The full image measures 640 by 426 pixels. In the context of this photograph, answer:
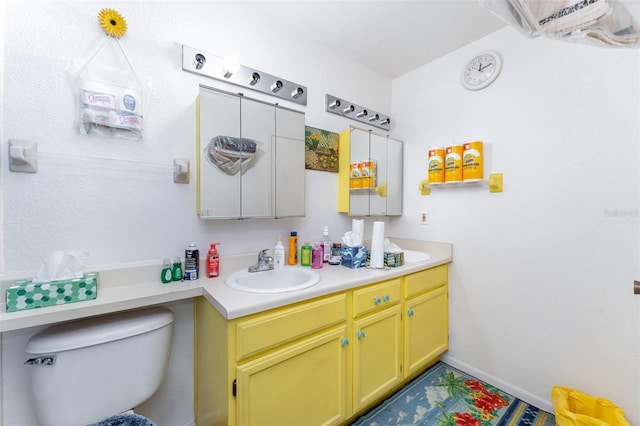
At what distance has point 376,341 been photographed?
1415 mm

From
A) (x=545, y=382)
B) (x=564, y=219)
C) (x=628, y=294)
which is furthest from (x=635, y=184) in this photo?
(x=545, y=382)

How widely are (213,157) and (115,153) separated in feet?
1.39

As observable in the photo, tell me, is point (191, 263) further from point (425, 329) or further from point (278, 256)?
point (425, 329)

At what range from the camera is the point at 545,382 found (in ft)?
4.93

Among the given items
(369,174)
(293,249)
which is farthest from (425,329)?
(369,174)

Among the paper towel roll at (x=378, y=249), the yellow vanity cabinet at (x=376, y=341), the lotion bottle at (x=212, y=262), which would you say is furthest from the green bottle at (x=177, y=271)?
the paper towel roll at (x=378, y=249)

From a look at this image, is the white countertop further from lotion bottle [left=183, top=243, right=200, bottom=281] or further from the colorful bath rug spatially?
the colorful bath rug

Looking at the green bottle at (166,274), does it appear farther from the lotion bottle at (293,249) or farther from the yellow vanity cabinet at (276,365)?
the lotion bottle at (293,249)

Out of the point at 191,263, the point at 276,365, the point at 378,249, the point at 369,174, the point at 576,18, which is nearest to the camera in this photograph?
the point at 576,18

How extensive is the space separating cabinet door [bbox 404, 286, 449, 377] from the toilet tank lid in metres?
1.40

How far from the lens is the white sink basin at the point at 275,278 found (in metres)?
1.32

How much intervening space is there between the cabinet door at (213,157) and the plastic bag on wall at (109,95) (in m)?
0.27

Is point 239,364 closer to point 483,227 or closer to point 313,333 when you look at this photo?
point 313,333

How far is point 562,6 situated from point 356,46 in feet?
4.61
